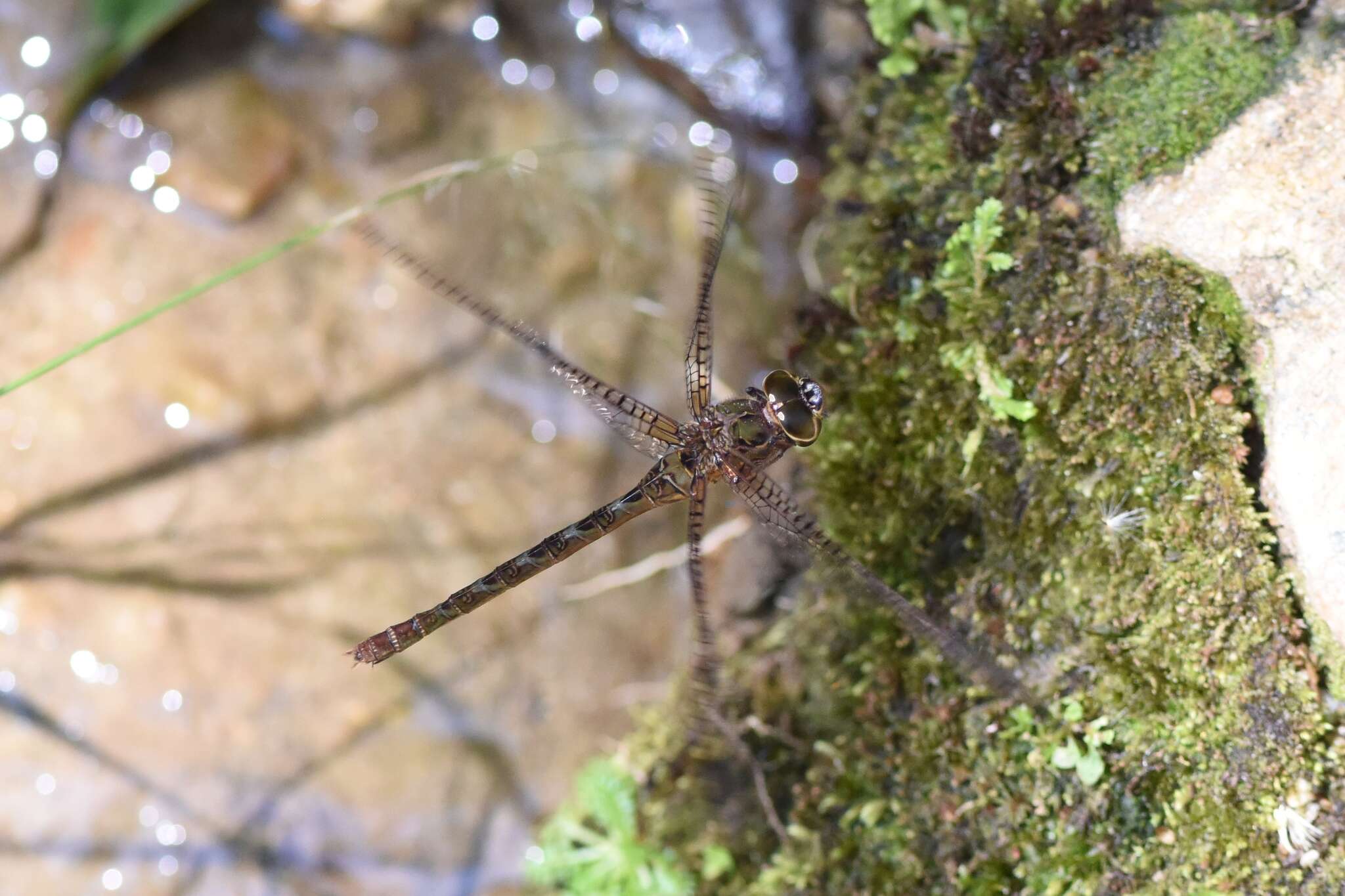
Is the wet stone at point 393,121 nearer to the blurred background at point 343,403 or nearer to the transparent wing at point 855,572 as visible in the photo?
the blurred background at point 343,403

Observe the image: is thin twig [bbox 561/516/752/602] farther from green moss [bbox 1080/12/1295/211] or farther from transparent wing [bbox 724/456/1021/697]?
green moss [bbox 1080/12/1295/211]

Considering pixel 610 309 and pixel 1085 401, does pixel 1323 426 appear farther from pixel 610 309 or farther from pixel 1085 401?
pixel 610 309

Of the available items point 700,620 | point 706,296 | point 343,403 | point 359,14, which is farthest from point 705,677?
point 359,14

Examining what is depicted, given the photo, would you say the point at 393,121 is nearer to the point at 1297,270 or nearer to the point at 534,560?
the point at 534,560

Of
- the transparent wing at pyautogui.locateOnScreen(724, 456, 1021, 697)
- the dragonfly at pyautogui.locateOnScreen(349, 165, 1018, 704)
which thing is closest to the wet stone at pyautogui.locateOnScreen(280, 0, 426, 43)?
the dragonfly at pyautogui.locateOnScreen(349, 165, 1018, 704)

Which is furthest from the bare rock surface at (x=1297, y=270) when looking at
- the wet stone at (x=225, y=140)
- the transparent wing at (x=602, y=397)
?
the wet stone at (x=225, y=140)
